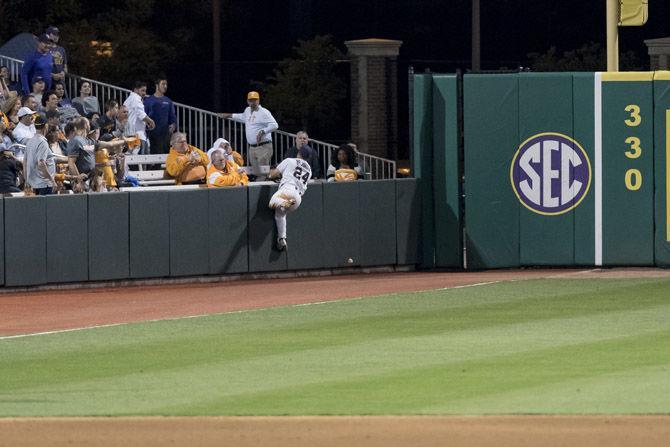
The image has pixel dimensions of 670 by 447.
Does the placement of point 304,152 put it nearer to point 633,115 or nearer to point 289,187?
point 289,187

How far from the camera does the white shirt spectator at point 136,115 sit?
79.2 feet

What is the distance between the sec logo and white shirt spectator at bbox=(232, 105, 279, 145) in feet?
14.0

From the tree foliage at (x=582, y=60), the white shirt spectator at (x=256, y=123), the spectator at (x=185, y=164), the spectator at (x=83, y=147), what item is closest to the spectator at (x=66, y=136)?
the spectator at (x=83, y=147)

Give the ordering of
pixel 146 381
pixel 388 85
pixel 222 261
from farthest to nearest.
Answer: pixel 388 85, pixel 222 261, pixel 146 381

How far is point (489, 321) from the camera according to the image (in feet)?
54.3

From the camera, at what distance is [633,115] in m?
22.5

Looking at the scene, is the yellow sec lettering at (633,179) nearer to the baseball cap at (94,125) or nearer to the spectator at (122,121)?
the spectator at (122,121)

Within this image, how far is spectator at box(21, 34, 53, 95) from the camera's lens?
24484 millimetres

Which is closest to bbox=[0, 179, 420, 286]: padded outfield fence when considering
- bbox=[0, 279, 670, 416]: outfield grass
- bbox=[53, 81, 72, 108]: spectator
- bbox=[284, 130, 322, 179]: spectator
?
bbox=[284, 130, 322, 179]: spectator

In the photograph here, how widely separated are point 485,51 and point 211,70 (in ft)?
21.5

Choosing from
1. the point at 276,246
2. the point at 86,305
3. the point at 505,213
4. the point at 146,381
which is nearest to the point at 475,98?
the point at 505,213

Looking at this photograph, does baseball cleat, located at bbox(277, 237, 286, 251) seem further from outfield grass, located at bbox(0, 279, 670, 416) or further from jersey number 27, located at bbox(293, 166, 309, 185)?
outfield grass, located at bbox(0, 279, 670, 416)

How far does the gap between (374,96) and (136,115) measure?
8.68 meters

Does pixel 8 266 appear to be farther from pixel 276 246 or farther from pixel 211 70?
pixel 211 70
